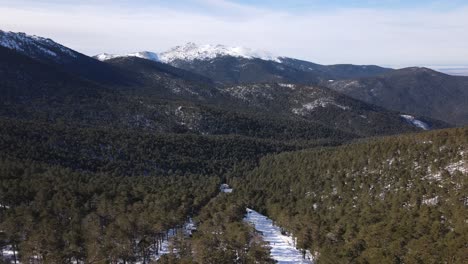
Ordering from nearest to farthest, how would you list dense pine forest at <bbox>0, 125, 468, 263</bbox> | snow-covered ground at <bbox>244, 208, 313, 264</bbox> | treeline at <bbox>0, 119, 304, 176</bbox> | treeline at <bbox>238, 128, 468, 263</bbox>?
dense pine forest at <bbox>0, 125, 468, 263</bbox>
treeline at <bbox>238, 128, 468, 263</bbox>
snow-covered ground at <bbox>244, 208, 313, 264</bbox>
treeline at <bbox>0, 119, 304, 176</bbox>

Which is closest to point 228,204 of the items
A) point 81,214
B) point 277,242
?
point 277,242

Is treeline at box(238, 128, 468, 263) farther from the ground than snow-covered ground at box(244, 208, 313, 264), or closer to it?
farther from the ground

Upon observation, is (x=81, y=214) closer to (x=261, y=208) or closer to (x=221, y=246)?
(x=221, y=246)

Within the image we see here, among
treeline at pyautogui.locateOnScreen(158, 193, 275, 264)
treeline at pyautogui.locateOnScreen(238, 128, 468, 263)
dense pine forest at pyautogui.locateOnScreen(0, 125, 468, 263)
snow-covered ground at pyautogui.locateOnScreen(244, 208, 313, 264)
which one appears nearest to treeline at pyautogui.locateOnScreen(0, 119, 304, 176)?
dense pine forest at pyautogui.locateOnScreen(0, 125, 468, 263)

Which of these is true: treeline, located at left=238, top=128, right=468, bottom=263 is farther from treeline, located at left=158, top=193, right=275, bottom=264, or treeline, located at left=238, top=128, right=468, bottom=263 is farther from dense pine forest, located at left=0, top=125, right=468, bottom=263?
treeline, located at left=158, top=193, right=275, bottom=264

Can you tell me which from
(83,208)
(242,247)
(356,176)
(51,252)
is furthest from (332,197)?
(51,252)
